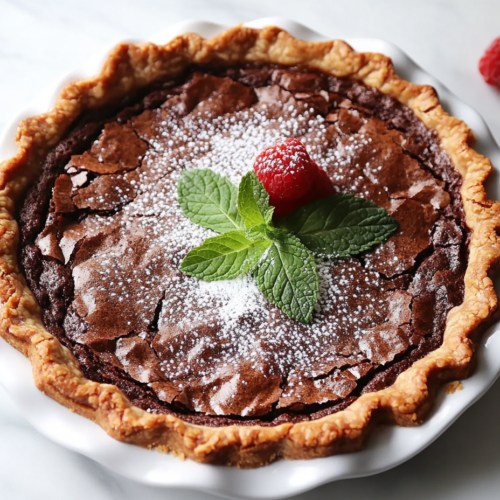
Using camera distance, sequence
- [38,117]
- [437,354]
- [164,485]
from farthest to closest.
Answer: [38,117], [437,354], [164,485]

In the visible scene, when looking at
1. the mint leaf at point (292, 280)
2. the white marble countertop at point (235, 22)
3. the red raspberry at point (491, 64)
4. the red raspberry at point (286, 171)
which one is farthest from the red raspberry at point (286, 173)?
the red raspberry at point (491, 64)

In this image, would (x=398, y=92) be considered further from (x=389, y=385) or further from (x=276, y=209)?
(x=389, y=385)

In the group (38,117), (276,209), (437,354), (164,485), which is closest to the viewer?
(164,485)

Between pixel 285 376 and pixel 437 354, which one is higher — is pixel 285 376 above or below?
below

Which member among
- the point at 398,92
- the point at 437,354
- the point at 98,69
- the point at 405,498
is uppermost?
the point at 398,92

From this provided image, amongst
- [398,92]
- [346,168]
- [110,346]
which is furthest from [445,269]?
[110,346]

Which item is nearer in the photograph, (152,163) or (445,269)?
(445,269)

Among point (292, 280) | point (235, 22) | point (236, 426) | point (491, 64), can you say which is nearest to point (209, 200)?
point (292, 280)
